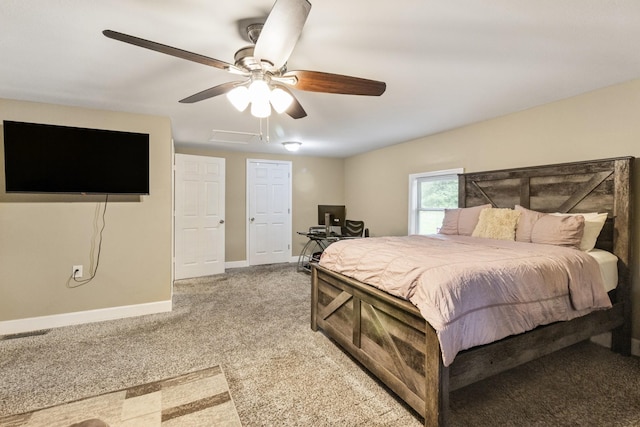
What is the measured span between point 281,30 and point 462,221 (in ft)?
9.51

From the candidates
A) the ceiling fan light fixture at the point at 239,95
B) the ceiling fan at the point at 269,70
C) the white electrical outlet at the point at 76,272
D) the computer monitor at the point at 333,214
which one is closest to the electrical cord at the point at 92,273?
the white electrical outlet at the point at 76,272

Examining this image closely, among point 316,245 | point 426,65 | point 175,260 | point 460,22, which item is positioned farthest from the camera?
point 316,245

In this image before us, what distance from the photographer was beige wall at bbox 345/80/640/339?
2.52 meters

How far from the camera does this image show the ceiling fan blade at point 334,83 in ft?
5.87

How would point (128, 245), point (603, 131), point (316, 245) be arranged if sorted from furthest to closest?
point (316, 245)
point (128, 245)
point (603, 131)

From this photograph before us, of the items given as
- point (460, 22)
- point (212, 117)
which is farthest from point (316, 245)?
point (460, 22)

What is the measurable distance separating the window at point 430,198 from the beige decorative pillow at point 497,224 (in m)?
1.07

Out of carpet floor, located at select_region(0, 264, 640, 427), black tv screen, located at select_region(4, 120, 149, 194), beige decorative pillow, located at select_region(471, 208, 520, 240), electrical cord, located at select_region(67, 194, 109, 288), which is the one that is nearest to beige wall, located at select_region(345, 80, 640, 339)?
beige decorative pillow, located at select_region(471, 208, 520, 240)

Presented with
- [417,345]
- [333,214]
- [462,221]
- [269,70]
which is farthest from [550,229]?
[333,214]

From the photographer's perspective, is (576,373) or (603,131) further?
(603,131)

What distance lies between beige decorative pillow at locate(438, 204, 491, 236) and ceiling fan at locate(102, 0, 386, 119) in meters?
2.09

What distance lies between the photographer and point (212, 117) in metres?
3.60

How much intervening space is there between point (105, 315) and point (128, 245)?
796 millimetres

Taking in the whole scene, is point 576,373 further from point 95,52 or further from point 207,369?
point 95,52
